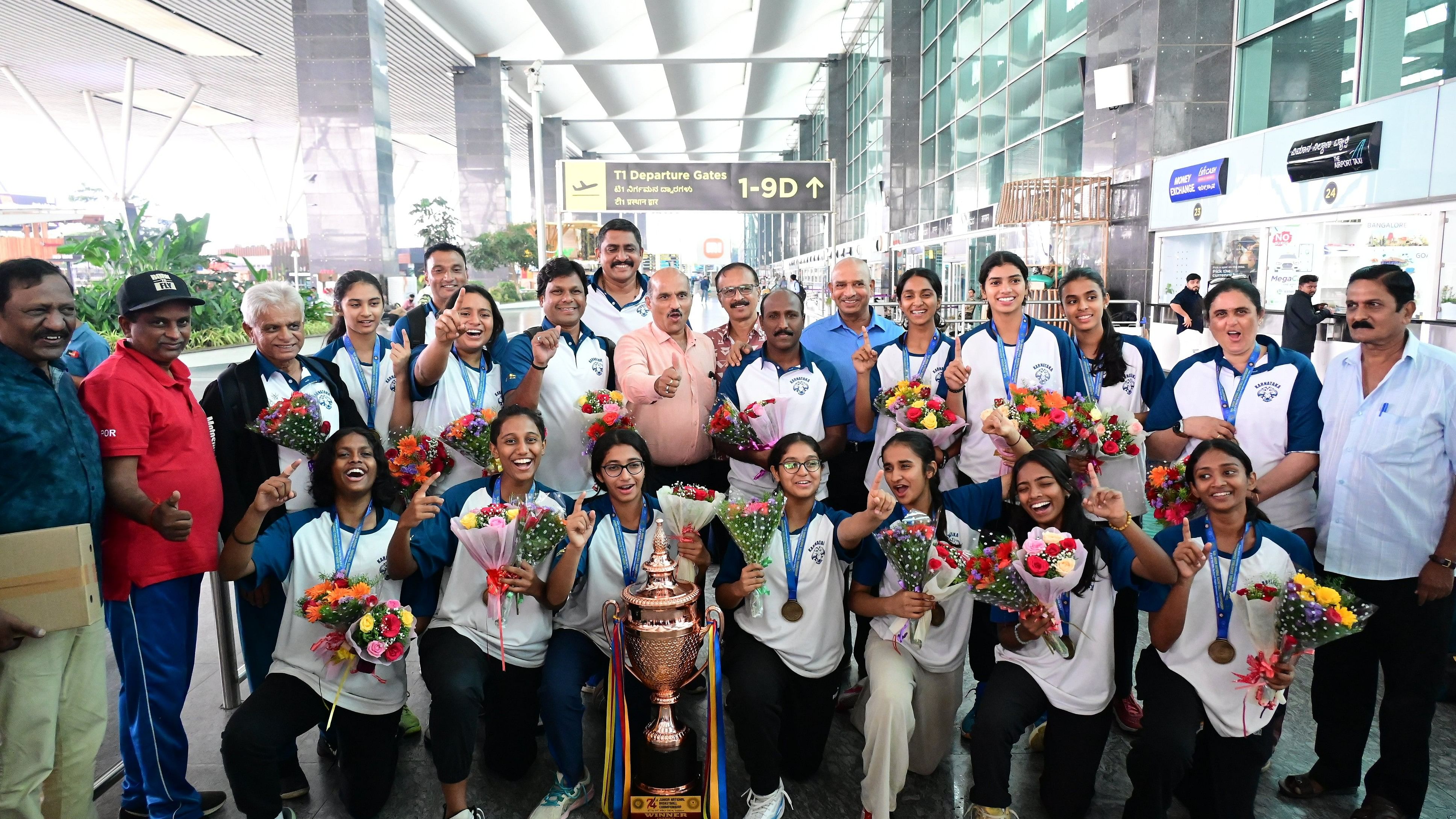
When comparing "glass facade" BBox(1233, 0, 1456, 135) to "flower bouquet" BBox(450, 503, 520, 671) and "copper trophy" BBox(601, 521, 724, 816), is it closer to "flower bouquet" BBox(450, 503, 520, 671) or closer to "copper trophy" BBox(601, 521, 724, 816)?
"copper trophy" BBox(601, 521, 724, 816)

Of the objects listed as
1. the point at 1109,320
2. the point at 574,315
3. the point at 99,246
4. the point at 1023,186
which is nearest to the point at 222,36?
the point at 99,246

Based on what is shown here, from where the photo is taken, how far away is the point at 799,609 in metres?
3.38

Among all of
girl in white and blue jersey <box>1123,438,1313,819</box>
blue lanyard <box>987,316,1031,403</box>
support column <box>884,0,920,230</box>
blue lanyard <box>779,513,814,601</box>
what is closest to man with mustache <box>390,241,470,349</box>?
blue lanyard <box>779,513,814,601</box>

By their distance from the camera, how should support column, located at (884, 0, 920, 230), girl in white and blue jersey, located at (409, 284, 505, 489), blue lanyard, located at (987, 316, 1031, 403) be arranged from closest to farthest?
girl in white and blue jersey, located at (409, 284, 505, 489)
blue lanyard, located at (987, 316, 1031, 403)
support column, located at (884, 0, 920, 230)

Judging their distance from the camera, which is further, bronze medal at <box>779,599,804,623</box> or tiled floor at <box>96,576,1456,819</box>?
bronze medal at <box>779,599,804,623</box>

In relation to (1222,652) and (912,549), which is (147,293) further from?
(1222,652)

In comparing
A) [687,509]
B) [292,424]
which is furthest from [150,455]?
[687,509]

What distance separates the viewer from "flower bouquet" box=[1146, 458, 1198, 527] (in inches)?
123

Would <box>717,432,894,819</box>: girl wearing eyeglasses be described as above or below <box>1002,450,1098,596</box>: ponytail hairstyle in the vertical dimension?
below

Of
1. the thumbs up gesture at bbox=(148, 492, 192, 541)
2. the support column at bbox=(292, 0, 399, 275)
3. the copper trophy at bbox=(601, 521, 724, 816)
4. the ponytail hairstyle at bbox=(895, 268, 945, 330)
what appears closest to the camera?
the thumbs up gesture at bbox=(148, 492, 192, 541)

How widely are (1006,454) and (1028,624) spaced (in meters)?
0.84

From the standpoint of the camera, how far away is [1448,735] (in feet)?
12.1

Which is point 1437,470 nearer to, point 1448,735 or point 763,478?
point 1448,735

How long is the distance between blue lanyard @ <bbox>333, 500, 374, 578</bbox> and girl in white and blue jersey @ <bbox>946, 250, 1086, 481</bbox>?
2693mm
